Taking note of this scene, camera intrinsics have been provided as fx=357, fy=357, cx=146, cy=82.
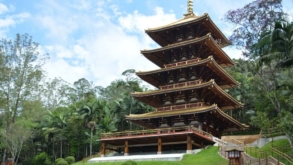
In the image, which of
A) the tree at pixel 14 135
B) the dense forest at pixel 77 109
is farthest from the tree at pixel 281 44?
the tree at pixel 14 135

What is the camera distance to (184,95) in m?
33.4

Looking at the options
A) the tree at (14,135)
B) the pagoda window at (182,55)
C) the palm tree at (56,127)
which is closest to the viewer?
the pagoda window at (182,55)

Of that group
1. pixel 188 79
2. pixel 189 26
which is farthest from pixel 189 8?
pixel 188 79

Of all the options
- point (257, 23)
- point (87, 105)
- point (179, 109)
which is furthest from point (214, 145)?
point (87, 105)

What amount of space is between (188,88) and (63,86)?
51.6 metres

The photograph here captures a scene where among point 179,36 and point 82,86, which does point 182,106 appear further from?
point 82,86

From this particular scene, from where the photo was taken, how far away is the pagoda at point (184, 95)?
30703mm

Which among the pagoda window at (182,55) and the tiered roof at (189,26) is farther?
the pagoda window at (182,55)

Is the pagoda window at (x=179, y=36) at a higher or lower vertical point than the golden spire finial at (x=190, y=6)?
lower

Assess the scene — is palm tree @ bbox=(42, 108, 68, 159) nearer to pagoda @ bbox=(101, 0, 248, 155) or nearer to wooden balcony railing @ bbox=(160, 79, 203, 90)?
pagoda @ bbox=(101, 0, 248, 155)

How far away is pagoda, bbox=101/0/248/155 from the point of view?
30703 millimetres

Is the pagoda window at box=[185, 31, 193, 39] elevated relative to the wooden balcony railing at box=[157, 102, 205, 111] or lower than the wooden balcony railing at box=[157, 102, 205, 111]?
elevated

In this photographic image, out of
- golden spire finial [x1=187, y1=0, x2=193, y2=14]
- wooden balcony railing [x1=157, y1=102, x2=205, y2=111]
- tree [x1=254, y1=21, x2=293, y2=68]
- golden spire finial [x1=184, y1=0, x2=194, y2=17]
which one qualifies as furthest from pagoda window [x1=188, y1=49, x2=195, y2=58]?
tree [x1=254, y1=21, x2=293, y2=68]

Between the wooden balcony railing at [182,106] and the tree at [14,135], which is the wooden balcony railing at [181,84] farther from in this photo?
the tree at [14,135]
